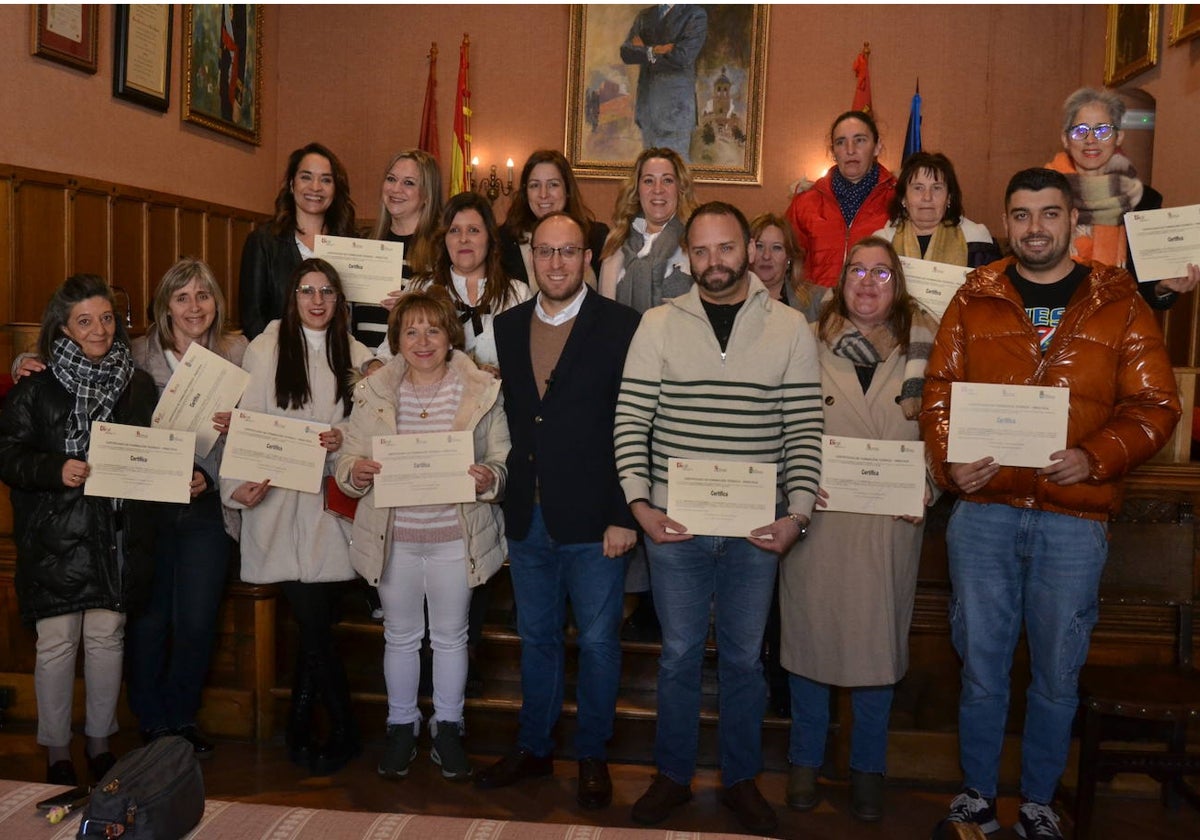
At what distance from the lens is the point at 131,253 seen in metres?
6.34

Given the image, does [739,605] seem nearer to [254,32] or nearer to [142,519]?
[142,519]

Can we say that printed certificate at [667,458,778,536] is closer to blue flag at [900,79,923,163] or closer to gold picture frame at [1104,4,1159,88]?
gold picture frame at [1104,4,1159,88]

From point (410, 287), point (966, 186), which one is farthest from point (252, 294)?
point (966, 186)

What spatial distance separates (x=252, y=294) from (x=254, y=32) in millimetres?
5102

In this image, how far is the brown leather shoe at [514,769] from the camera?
132 inches

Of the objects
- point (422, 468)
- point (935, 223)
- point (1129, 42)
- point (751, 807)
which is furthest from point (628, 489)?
point (1129, 42)

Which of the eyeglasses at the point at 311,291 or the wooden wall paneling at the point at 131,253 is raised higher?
the wooden wall paneling at the point at 131,253

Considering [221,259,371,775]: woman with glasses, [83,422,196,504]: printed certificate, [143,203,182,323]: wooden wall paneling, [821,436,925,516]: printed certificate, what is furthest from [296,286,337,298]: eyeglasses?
[143,203,182,323]: wooden wall paneling

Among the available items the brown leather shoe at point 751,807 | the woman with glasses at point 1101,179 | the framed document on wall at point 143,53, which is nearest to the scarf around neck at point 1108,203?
the woman with glasses at point 1101,179

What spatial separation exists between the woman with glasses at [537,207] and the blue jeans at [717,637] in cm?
133

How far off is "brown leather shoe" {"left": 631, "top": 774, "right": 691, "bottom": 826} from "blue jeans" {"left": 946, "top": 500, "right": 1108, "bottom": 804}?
891 millimetres

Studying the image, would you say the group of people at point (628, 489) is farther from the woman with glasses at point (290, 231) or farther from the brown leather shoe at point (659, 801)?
the woman with glasses at point (290, 231)

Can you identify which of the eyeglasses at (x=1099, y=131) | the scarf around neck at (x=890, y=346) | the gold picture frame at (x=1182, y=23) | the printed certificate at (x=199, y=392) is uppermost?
the gold picture frame at (x=1182, y=23)

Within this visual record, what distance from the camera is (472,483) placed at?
321 cm
